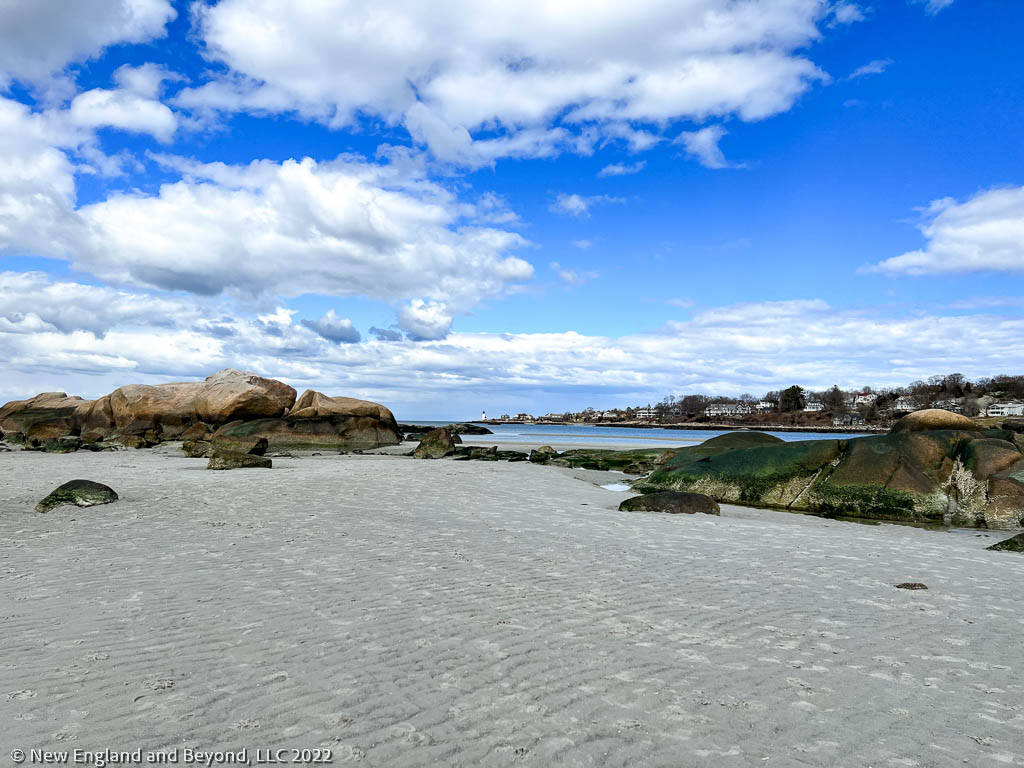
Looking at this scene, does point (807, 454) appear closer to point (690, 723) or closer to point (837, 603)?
point (837, 603)

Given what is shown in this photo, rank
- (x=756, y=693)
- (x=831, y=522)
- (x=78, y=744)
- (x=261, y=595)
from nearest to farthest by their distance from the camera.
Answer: (x=78, y=744)
(x=756, y=693)
(x=261, y=595)
(x=831, y=522)

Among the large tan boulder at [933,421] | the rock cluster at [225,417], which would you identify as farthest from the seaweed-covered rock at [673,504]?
the rock cluster at [225,417]

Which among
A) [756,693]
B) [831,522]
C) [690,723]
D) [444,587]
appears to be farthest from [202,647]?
[831,522]

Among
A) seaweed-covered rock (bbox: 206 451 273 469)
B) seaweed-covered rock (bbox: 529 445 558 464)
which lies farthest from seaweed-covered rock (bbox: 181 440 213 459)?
seaweed-covered rock (bbox: 529 445 558 464)

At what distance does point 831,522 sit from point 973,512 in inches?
147

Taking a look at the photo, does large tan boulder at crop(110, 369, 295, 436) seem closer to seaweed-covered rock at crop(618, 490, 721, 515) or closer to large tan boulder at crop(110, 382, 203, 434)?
large tan boulder at crop(110, 382, 203, 434)

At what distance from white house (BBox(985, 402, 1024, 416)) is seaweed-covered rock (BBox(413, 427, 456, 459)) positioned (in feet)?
444

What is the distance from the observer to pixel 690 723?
420 centimetres

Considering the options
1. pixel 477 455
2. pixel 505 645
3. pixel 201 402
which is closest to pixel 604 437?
pixel 477 455

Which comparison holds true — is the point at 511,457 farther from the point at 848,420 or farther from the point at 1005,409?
the point at 1005,409

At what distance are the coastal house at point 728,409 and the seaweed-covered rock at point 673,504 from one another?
170 meters

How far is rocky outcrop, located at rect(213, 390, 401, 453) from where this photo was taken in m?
40.5

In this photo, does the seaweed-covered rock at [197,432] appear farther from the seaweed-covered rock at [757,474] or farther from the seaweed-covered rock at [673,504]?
the seaweed-covered rock at [673,504]

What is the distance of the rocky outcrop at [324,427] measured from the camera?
4047 centimetres
